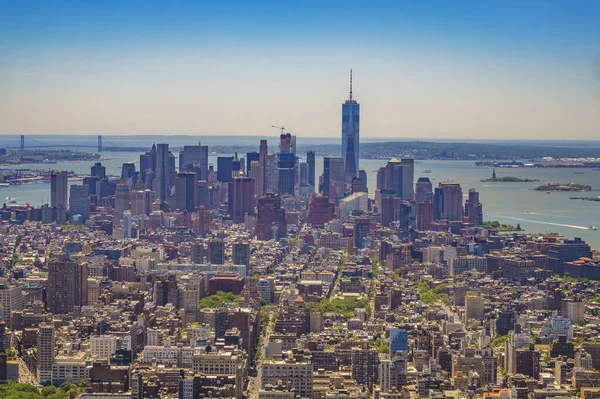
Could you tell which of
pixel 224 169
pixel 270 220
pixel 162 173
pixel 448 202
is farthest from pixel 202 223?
pixel 224 169

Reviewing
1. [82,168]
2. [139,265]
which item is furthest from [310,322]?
[82,168]

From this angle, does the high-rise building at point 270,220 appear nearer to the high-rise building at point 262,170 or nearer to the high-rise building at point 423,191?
the high-rise building at point 423,191

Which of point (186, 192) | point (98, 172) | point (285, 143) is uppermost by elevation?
point (285, 143)

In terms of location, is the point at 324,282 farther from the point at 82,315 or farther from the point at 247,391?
the point at 247,391

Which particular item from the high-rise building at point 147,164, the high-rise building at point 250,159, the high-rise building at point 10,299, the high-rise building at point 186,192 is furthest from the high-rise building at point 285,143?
the high-rise building at point 10,299

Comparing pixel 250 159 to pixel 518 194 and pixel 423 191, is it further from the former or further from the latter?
pixel 518 194

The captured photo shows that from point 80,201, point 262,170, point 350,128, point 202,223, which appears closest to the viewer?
point 202,223
